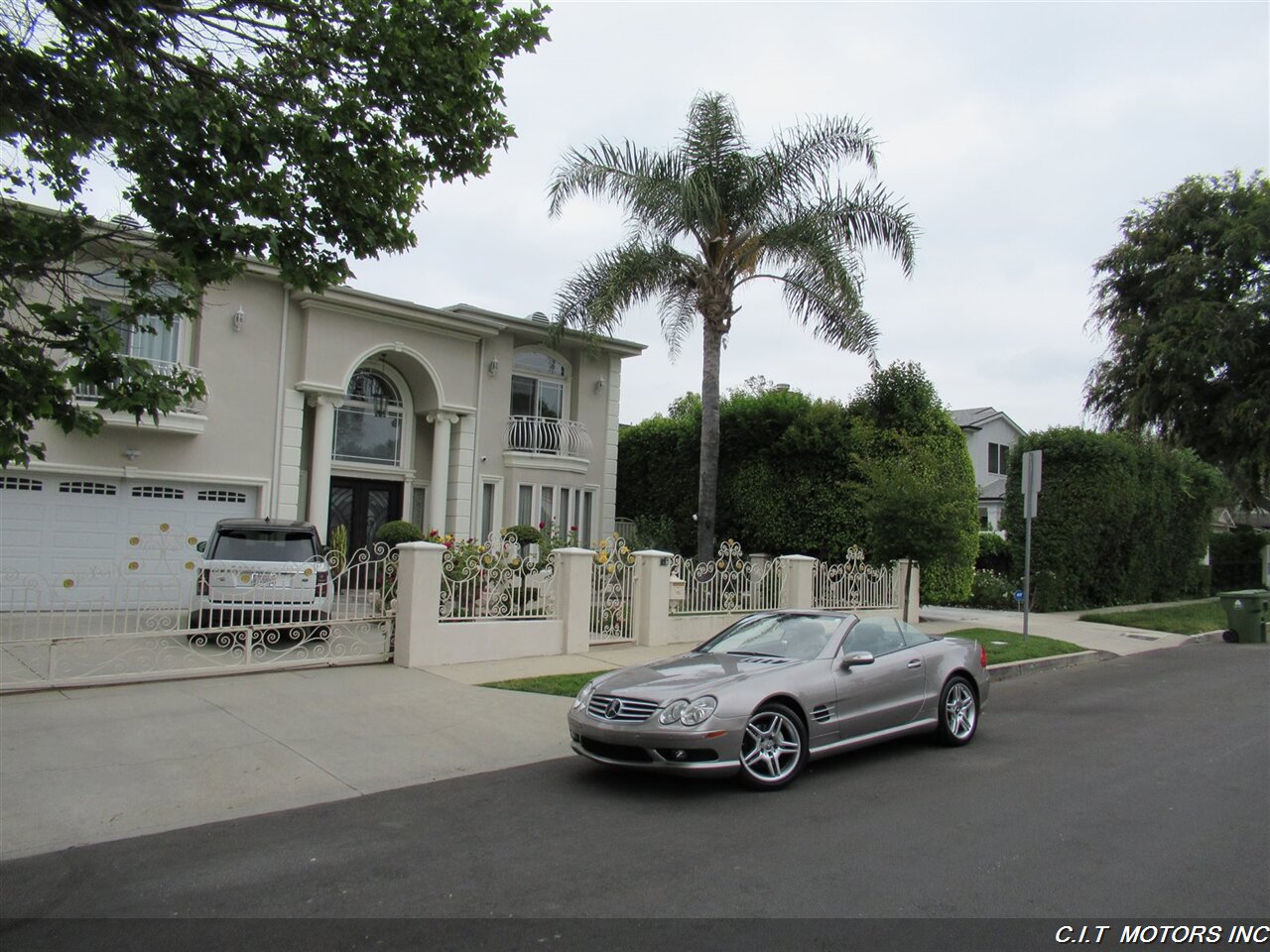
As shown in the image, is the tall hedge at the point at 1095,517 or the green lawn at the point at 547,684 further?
the tall hedge at the point at 1095,517

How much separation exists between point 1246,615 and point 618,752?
591 inches

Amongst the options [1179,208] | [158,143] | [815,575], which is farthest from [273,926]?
[1179,208]

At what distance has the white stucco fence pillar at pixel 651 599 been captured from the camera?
12984 millimetres

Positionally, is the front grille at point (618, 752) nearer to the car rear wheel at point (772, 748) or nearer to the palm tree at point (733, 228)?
the car rear wheel at point (772, 748)

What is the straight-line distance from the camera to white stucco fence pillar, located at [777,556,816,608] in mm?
14703

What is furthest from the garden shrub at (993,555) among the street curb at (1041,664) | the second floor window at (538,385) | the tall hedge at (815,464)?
the second floor window at (538,385)

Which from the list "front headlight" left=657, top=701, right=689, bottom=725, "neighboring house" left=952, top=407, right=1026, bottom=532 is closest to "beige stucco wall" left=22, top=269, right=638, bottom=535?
"front headlight" left=657, top=701, right=689, bottom=725

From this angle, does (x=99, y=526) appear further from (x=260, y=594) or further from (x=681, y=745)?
(x=681, y=745)

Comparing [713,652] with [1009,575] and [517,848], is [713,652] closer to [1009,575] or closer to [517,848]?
[517,848]

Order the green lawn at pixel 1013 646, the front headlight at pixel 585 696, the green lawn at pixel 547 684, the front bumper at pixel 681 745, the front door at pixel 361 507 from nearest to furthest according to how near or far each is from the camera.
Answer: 1. the front bumper at pixel 681 745
2. the front headlight at pixel 585 696
3. the green lawn at pixel 547 684
4. the green lawn at pixel 1013 646
5. the front door at pixel 361 507

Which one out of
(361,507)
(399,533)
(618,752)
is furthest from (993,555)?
(618,752)

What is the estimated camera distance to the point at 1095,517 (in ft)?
66.8

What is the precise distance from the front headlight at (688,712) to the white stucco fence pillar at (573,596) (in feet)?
19.1

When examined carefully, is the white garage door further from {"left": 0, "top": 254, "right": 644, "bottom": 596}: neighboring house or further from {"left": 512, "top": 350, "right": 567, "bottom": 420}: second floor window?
{"left": 512, "top": 350, "right": 567, "bottom": 420}: second floor window
